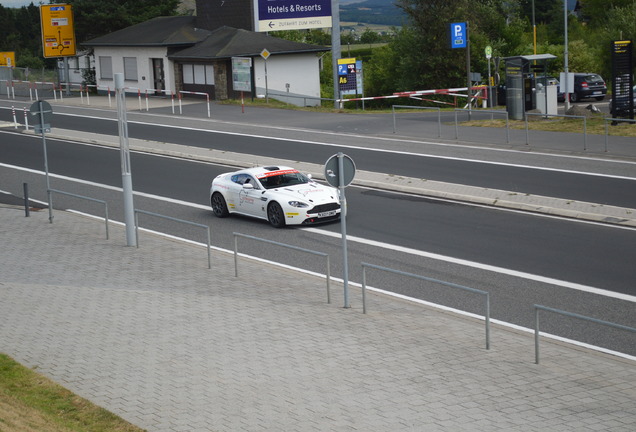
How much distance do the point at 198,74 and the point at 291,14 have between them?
683cm

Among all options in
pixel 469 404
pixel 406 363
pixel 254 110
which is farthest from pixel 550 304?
pixel 254 110

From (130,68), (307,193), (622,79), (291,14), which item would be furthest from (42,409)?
(130,68)

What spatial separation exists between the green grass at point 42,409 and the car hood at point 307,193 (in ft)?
35.4

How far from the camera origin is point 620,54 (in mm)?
33531

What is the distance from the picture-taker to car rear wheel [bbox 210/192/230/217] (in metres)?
23.1

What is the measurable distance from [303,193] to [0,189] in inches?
480

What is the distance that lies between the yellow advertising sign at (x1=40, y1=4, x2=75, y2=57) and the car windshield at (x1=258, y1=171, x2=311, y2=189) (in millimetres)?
44429

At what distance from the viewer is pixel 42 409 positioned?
977 centimetres

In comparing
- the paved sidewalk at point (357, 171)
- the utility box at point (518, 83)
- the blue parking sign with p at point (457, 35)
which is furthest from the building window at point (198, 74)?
the utility box at point (518, 83)

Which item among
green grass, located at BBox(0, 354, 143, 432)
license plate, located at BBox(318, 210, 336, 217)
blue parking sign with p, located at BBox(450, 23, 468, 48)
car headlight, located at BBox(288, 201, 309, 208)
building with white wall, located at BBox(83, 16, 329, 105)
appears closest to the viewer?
green grass, located at BBox(0, 354, 143, 432)

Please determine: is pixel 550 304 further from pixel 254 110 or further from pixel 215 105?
pixel 215 105

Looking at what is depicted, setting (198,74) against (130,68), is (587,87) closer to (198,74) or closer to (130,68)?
(198,74)

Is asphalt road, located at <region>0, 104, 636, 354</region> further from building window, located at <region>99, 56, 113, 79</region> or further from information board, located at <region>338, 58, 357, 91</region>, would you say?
building window, located at <region>99, 56, 113, 79</region>

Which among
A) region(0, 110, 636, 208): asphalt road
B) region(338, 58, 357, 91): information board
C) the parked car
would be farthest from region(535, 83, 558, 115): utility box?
region(338, 58, 357, 91): information board
